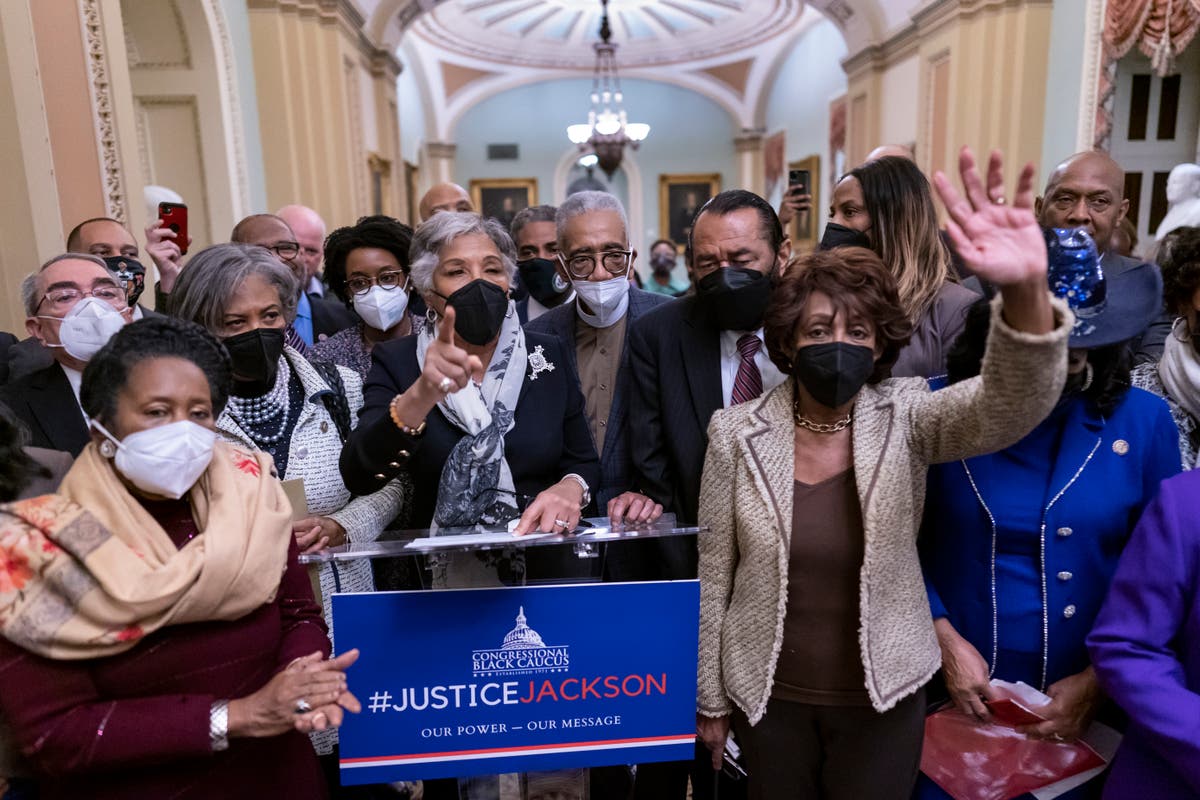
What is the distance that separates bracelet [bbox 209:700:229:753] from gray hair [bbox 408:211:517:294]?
1.08 metres

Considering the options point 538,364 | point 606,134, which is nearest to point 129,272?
point 538,364

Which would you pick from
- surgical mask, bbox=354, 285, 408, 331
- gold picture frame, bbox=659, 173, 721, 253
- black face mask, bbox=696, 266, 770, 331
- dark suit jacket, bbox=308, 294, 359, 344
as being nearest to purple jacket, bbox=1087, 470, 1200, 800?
black face mask, bbox=696, 266, 770, 331

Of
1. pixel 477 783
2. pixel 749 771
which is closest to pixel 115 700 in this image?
pixel 477 783

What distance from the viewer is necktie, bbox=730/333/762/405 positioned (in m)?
1.94

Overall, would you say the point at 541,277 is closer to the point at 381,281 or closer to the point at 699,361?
the point at 381,281

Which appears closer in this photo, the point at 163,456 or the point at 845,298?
the point at 163,456

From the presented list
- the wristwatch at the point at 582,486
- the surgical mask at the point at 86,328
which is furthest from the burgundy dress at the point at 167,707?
the surgical mask at the point at 86,328

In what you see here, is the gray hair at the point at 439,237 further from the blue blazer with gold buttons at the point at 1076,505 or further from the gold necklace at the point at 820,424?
the blue blazer with gold buttons at the point at 1076,505

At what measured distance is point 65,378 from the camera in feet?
7.02

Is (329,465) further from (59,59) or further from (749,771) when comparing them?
(59,59)

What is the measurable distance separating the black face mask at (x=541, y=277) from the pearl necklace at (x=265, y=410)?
1.70 meters

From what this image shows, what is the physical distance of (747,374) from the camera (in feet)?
6.41

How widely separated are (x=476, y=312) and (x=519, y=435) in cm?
32

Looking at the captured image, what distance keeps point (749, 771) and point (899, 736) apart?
339mm
